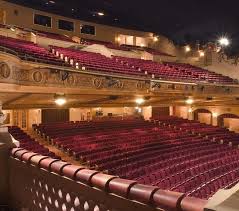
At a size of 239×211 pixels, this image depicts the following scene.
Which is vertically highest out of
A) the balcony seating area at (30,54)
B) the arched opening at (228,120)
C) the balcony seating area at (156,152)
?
the balcony seating area at (30,54)

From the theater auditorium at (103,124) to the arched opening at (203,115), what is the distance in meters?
0.07

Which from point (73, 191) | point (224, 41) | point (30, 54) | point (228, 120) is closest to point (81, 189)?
point (73, 191)

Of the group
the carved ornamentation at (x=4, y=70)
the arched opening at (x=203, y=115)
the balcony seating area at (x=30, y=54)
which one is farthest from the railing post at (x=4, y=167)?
the arched opening at (x=203, y=115)

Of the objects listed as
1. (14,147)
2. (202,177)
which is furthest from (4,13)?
(14,147)

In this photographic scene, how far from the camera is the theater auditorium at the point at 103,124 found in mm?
1712

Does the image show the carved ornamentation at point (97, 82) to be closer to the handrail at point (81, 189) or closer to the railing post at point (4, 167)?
the railing post at point (4, 167)

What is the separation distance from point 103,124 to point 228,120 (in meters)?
8.30

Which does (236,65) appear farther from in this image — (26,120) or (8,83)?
(8,83)

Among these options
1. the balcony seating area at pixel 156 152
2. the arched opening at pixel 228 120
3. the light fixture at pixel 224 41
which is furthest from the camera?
the light fixture at pixel 224 41

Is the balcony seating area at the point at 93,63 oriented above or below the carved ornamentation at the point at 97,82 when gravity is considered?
above

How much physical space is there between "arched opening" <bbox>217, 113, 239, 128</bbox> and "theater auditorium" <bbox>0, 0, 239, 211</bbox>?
0.06 m

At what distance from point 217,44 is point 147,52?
503 cm

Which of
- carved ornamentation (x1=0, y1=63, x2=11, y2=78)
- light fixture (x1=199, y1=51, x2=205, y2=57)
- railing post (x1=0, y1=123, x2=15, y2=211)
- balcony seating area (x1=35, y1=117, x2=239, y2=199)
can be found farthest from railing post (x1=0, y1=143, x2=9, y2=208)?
light fixture (x1=199, y1=51, x2=205, y2=57)

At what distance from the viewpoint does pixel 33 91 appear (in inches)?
282
